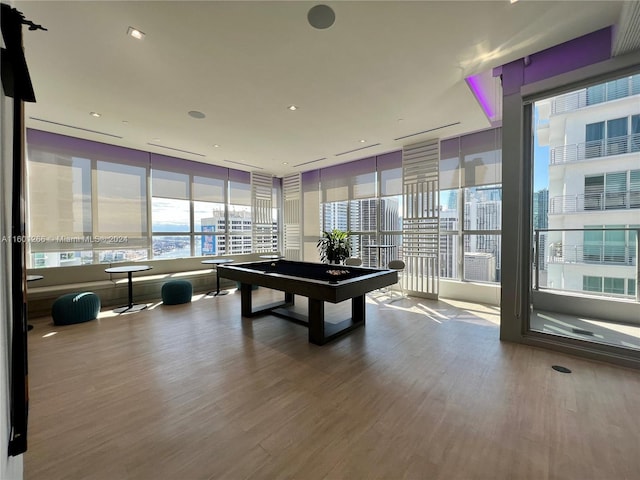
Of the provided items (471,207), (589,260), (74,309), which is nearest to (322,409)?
(589,260)

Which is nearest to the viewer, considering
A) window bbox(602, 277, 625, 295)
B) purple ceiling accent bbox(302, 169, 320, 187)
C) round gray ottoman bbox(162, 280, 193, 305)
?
window bbox(602, 277, 625, 295)

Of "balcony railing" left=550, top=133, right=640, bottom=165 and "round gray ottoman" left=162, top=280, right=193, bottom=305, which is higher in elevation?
"balcony railing" left=550, top=133, right=640, bottom=165

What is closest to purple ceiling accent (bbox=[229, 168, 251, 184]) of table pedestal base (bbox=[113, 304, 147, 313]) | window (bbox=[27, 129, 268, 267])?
window (bbox=[27, 129, 268, 267])

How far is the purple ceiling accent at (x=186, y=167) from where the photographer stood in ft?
22.0

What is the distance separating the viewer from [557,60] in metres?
3.13

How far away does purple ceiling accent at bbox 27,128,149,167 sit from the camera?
5.18 meters

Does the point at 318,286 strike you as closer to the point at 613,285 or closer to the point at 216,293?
the point at 216,293

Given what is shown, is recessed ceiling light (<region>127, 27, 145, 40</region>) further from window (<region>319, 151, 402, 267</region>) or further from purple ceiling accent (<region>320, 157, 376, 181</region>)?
purple ceiling accent (<region>320, 157, 376, 181</region>)

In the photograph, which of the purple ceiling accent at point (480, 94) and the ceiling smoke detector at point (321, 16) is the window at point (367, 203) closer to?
the purple ceiling accent at point (480, 94)

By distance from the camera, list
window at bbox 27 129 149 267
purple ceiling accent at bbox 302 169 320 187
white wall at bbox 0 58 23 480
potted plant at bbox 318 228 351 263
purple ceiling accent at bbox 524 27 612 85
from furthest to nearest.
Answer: purple ceiling accent at bbox 302 169 320 187, potted plant at bbox 318 228 351 263, window at bbox 27 129 149 267, purple ceiling accent at bbox 524 27 612 85, white wall at bbox 0 58 23 480

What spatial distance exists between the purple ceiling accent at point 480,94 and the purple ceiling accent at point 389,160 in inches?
88.0

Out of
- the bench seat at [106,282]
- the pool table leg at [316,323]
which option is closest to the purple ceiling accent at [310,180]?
the bench seat at [106,282]

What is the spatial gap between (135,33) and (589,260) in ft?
20.5

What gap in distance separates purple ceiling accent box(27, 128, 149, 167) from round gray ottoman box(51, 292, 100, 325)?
319 centimetres
